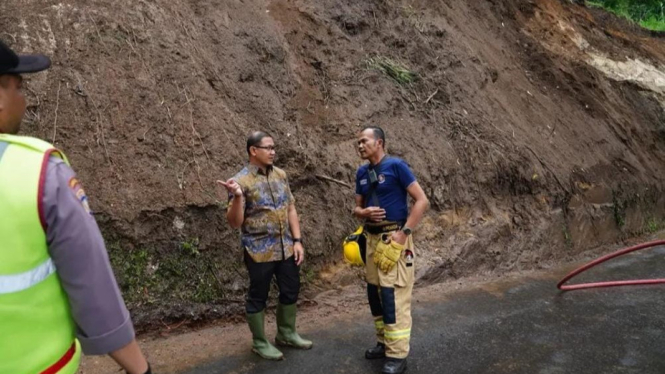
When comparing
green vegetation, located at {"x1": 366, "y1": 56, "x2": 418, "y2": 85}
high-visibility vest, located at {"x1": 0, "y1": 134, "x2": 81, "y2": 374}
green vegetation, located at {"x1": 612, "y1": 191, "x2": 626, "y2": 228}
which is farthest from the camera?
green vegetation, located at {"x1": 612, "y1": 191, "x2": 626, "y2": 228}

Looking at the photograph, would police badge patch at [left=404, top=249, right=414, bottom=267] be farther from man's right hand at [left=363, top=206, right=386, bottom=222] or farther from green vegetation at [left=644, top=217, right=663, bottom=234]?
green vegetation at [left=644, top=217, right=663, bottom=234]

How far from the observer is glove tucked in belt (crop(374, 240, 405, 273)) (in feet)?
15.3

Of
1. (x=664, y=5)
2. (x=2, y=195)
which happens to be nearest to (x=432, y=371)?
(x=2, y=195)

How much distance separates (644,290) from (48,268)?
713cm

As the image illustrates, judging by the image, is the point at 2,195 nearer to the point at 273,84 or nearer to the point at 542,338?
the point at 542,338

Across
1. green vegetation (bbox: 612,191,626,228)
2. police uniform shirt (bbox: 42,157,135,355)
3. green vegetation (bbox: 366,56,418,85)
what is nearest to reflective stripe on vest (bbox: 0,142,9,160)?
police uniform shirt (bbox: 42,157,135,355)

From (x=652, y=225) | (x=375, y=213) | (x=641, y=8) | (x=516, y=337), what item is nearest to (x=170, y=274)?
(x=375, y=213)

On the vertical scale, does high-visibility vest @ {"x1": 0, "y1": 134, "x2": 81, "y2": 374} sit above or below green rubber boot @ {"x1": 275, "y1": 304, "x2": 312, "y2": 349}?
above

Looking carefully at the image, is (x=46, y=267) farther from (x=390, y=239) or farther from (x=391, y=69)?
(x=391, y=69)

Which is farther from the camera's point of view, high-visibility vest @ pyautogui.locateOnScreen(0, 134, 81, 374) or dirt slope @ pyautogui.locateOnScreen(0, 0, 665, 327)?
dirt slope @ pyautogui.locateOnScreen(0, 0, 665, 327)

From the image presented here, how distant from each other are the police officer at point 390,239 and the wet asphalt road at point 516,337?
1.00 ft

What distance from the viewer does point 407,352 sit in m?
4.74

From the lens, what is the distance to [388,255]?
467cm

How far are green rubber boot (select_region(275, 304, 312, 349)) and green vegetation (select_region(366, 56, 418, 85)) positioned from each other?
476 centimetres
